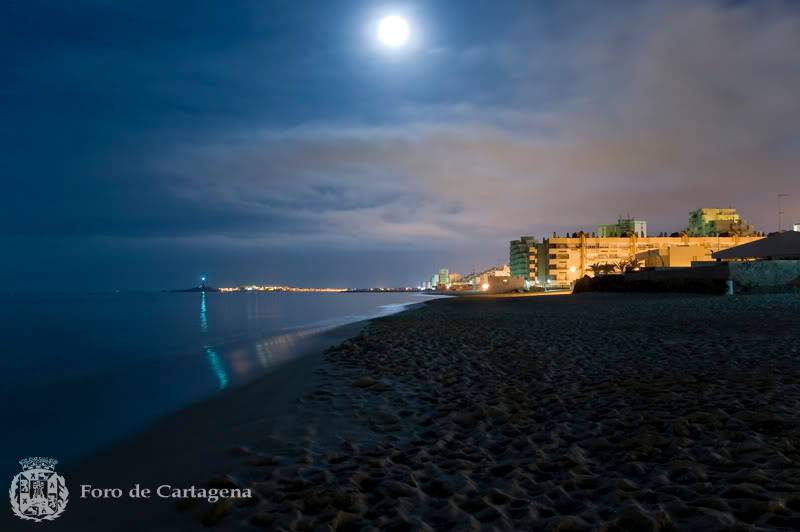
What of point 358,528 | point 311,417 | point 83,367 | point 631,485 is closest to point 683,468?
point 631,485

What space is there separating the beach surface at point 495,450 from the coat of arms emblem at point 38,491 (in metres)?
0.41

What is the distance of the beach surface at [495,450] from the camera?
3887 mm

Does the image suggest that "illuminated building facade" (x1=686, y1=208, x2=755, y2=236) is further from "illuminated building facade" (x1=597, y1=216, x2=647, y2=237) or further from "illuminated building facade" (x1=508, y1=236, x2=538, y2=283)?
"illuminated building facade" (x1=508, y1=236, x2=538, y2=283)

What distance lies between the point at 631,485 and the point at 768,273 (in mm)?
41173

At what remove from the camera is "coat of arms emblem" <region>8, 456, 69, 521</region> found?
5.07m

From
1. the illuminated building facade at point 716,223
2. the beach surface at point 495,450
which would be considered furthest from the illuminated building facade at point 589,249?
the beach surface at point 495,450

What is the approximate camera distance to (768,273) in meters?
35.4

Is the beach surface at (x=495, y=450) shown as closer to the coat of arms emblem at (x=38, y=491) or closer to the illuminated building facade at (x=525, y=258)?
the coat of arms emblem at (x=38, y=491)

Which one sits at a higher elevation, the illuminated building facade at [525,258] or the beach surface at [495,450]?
the illuminated building facade at [525,258]

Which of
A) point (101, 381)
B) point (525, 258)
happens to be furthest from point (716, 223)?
point (101, 381)

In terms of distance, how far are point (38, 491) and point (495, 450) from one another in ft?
19.2

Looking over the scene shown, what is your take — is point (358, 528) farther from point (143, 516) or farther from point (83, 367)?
point (83, 367)

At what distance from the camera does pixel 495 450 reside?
215 inches

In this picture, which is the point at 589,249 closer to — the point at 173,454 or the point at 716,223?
the point at 716,223
